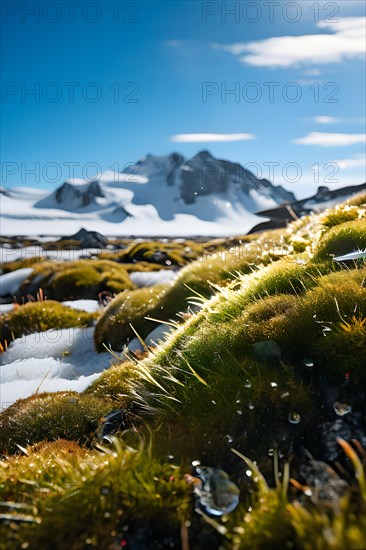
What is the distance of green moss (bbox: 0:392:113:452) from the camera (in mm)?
7594

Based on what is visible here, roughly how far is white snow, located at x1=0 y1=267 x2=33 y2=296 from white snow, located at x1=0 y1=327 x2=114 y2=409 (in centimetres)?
1107

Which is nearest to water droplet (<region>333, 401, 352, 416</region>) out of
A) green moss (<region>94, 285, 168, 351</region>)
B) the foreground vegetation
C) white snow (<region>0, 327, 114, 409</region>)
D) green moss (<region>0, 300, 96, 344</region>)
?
the foreground vegetation

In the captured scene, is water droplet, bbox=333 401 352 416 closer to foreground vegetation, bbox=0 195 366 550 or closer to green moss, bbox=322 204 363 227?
foreground vegetation, bbox=0 195 366 550

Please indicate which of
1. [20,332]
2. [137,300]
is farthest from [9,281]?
[137,300]

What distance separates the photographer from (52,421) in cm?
786

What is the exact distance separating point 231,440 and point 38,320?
1480 cm

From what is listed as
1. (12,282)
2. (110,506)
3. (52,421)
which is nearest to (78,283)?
(12,282)

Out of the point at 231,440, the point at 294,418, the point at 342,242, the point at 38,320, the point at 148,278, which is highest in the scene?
the point at 342,242

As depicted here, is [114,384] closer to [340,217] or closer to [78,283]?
[340,217]

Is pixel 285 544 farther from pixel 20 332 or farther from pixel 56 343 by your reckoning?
pixel 20 332

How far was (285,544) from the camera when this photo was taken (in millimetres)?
3332

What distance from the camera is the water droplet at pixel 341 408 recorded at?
Answer: 15.7 ft

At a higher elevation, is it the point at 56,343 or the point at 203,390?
the point at 203,390

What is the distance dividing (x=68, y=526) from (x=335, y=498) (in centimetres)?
192
